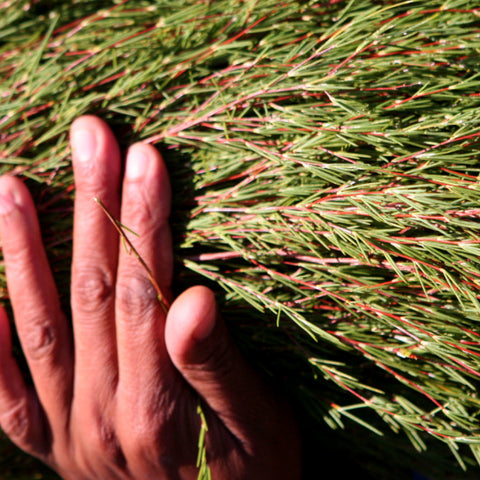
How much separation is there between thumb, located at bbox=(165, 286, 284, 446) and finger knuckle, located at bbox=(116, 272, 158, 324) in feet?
0.31

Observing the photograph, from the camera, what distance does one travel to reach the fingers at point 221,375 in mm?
1101

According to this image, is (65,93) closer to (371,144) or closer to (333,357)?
(371,144)

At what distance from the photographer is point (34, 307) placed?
1.32 meters

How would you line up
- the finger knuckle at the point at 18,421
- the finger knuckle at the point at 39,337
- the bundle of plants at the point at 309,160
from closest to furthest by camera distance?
1. the bundle of plants at the point at 309,160
2. the finger knuckle at the point at 39,337
3. the finger knuckle at the point at 18,421

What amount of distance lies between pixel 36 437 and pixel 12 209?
0.74 m

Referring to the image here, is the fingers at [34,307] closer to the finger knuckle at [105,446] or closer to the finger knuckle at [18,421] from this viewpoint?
the finger knuckle at [18,421]

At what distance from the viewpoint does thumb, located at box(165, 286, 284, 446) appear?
3.60 ft

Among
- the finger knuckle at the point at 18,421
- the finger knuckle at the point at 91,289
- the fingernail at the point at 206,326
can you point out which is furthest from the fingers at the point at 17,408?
the fingernail at the point at 206,326

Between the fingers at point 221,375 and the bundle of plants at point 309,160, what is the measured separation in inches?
3.1

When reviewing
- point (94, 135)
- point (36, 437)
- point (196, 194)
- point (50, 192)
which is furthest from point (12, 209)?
point (36, 437)

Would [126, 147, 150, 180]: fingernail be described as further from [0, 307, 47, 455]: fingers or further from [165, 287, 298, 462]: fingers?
[0, 307, 47, 455]: fingers

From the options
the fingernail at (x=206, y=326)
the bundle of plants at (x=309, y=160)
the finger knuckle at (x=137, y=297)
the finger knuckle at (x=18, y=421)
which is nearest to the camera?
the bundle of plants at (x=309, y=160)

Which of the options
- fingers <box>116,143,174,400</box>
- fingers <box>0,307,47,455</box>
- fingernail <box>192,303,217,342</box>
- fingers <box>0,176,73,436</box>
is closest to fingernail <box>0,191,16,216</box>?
fingers <box>0,176,73,436</box>

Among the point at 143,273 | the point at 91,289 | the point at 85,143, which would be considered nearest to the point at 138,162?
the point at 85,143
